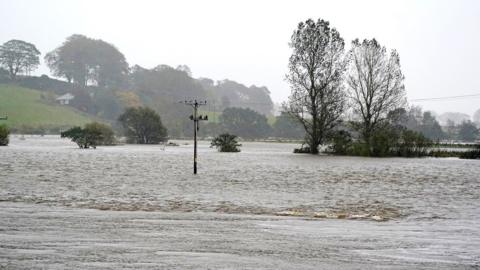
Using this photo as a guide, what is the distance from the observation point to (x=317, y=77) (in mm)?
70375

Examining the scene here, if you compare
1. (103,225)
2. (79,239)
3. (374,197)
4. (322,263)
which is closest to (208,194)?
(374,197)

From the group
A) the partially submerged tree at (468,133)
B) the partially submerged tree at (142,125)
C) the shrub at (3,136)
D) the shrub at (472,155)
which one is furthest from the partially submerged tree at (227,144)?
the partially submerged tree at (468,133)

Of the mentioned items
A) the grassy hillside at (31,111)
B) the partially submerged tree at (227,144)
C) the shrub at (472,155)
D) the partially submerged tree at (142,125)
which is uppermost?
the grassy hillside at (31,111)

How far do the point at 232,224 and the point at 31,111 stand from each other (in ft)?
502

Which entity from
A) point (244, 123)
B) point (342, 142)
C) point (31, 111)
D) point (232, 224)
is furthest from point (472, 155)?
point (31, 111)

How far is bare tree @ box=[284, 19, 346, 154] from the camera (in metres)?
70.0

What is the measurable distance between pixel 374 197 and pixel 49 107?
6123 inches

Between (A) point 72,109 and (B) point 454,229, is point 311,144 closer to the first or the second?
(B) point 454,229

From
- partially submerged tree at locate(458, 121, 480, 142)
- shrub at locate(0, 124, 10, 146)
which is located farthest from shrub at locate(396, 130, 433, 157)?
partially submerged tree at locate(458, 121, 480, 142)

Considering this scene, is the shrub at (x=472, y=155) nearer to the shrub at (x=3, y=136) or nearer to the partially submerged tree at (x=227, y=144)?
the partially submerged tree at (x=227, y=144)

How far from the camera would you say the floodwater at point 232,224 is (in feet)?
36.4

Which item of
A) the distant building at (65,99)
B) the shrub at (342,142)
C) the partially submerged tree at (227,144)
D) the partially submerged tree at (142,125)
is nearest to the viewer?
the shrub at (342,142)

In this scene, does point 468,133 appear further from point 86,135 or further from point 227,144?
point 86,135

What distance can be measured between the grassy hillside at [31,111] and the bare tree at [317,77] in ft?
317
